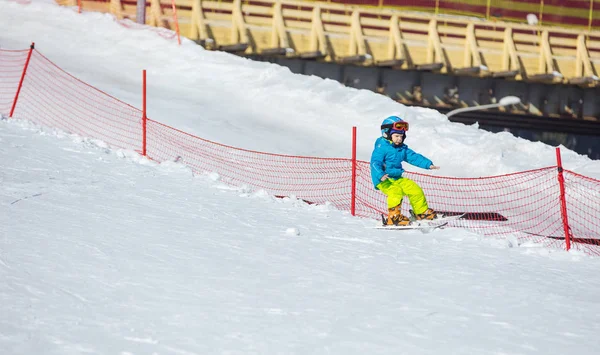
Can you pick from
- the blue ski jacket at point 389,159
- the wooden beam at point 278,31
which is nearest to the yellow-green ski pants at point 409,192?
the blue ski jacket at point 389,159

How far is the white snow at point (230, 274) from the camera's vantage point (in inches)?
260

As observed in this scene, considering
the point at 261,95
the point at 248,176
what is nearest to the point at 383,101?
the point at 261,95

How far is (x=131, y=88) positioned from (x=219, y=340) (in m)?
15.0

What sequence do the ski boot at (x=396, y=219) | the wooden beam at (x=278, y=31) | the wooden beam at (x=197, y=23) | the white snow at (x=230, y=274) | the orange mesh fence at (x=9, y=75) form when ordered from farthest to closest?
the wooden beam at (x=278, y=31), the wooden beam at (x=197, y=23), the orange mesh fence at (x=9, y=75), the ski boot at (x=396, y=219), the white snow at (x=230, y=274)

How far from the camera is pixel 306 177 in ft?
53.2

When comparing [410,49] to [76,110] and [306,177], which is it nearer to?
[306,177]

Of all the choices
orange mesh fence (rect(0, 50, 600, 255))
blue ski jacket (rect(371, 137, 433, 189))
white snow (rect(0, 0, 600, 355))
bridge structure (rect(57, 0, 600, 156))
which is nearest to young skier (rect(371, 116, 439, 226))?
blue ski jacket (rect(371, 137, 433, 189))

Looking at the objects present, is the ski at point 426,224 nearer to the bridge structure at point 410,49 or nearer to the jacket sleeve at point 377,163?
the jacket sleeve at point 377,163

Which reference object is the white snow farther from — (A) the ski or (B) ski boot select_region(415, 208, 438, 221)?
(B) ski boot select_region(415, 208, 438, 221)

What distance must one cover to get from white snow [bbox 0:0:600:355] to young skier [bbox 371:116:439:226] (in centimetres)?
38

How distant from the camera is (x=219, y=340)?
6.47m

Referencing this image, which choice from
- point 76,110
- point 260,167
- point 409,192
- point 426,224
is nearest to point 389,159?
point 409,192

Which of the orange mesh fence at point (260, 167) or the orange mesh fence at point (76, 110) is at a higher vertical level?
the orange mesh fence at point (76, 110)

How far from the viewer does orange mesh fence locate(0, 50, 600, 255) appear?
14.6 m
